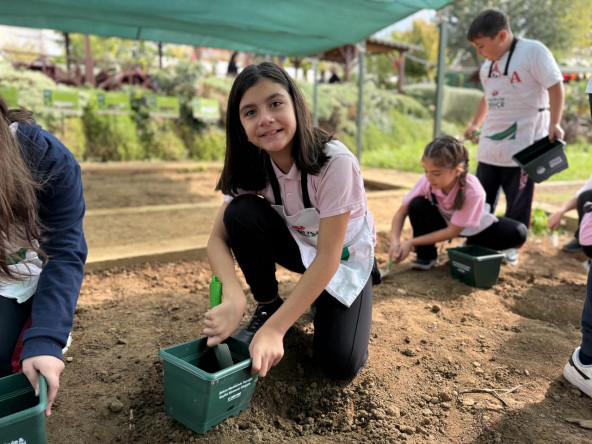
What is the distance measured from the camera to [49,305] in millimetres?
1187

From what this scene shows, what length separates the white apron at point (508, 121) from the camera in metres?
2.95

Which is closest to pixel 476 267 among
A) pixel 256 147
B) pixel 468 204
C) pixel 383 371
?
pixel 468 204

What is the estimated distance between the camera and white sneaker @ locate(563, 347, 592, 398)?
5.11ft

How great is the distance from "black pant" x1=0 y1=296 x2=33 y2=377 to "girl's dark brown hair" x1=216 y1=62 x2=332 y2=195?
2.47 ft

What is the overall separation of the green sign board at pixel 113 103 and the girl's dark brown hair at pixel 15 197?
7.52m

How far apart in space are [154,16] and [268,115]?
3062mm

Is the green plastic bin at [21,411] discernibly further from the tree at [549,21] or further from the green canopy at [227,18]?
the tree at [549,21]

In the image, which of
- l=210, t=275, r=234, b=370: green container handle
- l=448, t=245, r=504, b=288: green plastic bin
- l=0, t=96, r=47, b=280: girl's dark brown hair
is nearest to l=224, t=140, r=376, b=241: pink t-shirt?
l=210, t=275, r=234, b=370: green container handle

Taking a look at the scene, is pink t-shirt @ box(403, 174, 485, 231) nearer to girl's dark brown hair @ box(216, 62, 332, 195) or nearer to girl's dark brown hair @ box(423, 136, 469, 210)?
girl's dark brown hair @ box(423, 136, 469, 210)

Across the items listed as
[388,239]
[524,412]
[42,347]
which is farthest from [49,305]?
[388,239]

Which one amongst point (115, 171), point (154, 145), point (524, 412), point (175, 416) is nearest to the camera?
point (175, 416)

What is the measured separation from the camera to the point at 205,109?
8930 mm

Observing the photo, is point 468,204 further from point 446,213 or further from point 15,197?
point 15,197

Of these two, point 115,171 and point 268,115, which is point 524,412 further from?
point 115,171
